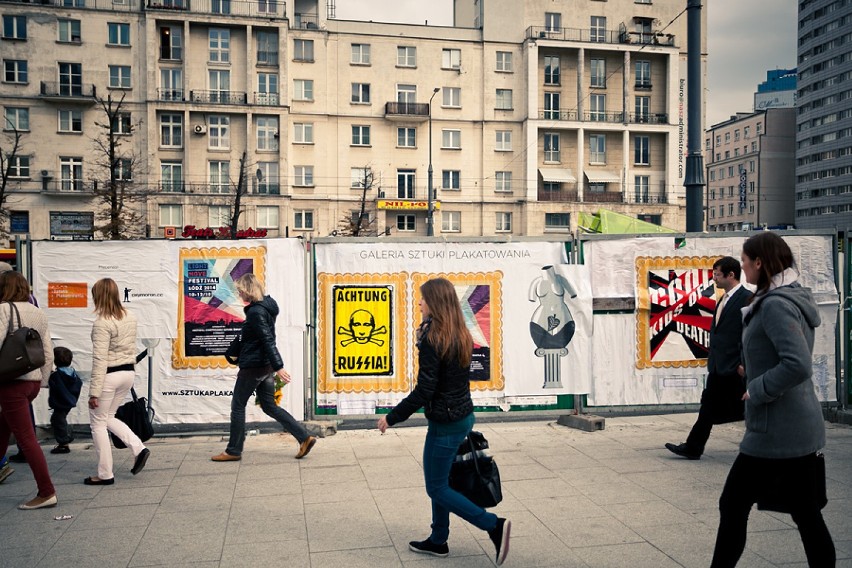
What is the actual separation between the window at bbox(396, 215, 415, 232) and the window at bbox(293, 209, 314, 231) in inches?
265

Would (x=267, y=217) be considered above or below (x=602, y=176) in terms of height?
below

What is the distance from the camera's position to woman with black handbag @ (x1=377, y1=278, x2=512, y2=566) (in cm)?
464

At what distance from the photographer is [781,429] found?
3893mm

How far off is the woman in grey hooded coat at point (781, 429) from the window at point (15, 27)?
61899 millimetres

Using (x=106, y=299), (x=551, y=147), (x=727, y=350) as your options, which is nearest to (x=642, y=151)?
(x=551, y=147)

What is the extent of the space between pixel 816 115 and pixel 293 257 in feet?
411

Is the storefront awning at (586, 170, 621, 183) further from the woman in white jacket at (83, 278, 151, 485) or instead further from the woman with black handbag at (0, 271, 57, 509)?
the woman with black handbag at (0, 271, 57, 509)

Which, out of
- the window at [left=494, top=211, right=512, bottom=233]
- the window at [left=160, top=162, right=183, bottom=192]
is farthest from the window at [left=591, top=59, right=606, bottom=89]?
the window at [left=160, top=162, right=183, bottom=192]

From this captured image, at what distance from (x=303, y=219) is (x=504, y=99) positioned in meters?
18.8

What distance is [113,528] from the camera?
5.64 m

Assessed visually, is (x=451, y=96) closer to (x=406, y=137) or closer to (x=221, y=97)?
(x=406, y=137)

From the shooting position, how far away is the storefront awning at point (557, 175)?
6072cm

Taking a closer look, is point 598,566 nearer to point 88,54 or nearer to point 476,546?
point 476,546

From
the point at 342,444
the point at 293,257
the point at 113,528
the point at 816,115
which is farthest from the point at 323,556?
the point at 816,115
